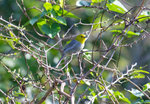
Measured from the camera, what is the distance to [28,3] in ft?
11.3

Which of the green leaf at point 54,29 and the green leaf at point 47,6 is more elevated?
the green leaf at point 47,6

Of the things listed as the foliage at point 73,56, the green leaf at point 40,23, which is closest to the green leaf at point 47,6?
the foliage at point 73,56

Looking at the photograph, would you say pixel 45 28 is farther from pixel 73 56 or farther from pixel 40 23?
pixel 73 56

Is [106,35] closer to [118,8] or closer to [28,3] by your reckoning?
[28,3]

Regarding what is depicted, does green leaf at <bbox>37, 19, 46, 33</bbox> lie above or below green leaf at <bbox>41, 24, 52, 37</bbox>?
above

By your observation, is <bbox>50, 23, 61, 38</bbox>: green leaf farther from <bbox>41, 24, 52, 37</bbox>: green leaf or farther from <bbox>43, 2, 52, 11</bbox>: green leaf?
<bbox>43, 2, 52, 11</bbox>: green leaf

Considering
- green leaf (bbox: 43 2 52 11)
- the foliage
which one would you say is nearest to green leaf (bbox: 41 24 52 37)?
the foliage

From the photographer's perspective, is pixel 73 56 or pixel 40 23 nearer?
pixel 40 23

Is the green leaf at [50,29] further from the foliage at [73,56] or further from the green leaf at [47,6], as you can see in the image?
the green leaf at [47,6]

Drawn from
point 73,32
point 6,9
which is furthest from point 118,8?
point 6,9

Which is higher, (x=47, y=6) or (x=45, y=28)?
(x=47, y=6)

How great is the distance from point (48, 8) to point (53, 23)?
0.47ft

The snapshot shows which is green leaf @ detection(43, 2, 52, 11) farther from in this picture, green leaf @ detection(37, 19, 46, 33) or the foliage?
green leaf @ detection(37, 19, 46, 33)

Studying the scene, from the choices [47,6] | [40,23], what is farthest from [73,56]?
[47,6]
